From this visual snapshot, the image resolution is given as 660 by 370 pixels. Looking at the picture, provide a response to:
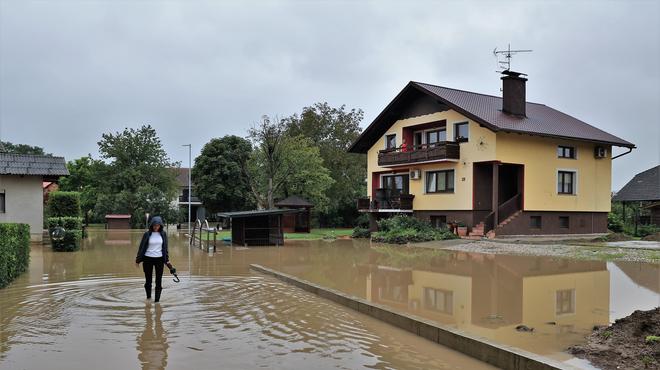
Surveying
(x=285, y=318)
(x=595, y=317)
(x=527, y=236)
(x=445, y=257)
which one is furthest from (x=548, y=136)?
(x=285, y=318)

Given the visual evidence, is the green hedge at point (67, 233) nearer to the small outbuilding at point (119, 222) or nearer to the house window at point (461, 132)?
the house window at point (461, 132)

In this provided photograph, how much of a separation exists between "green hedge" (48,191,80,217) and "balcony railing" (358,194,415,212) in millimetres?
16968

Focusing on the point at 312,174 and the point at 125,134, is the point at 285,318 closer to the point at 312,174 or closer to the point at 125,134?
the point at 312,174

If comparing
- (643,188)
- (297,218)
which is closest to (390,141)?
(297,218)

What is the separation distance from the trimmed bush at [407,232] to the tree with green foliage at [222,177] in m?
24.9

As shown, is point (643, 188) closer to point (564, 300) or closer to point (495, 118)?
point (495, 118)

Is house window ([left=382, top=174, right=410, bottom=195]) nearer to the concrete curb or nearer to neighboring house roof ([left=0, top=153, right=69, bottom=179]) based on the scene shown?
neighboring house roof ([left=0, top=153, right=69, bottom=179])

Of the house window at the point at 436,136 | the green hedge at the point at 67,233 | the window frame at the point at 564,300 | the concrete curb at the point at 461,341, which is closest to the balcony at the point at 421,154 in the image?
the house window at the point at 436,136

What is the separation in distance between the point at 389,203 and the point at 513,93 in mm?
9797

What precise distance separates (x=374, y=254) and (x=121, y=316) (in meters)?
13.8

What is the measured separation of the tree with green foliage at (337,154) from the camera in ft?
165

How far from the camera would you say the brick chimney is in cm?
3284

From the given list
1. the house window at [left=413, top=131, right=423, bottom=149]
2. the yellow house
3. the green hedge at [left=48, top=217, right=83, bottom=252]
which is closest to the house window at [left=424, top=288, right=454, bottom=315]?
the green hedge at [left=48, top=217, right=83, bottom=252]

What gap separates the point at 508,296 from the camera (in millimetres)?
10773
